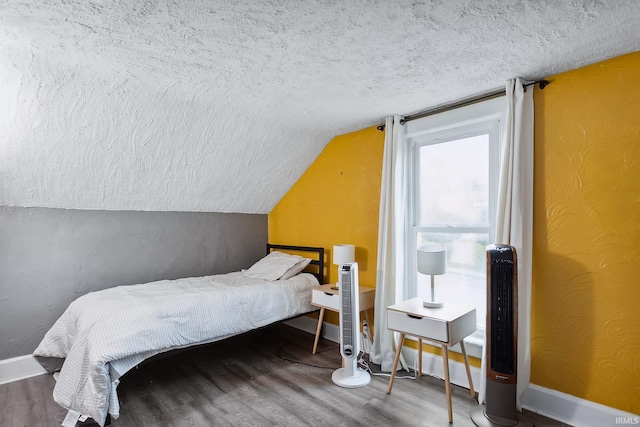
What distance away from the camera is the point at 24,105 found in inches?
90.9

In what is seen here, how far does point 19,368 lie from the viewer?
286 centimetres

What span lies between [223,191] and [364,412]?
265cm

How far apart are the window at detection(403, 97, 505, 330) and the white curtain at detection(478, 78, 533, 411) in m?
0.22

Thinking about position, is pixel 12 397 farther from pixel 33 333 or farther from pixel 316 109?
pixel 316 109

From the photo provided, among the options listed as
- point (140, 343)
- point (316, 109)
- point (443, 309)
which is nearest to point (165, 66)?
point (316, 109)

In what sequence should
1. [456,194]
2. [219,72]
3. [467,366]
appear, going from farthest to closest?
[456,194] < [467,366] < [219,72]

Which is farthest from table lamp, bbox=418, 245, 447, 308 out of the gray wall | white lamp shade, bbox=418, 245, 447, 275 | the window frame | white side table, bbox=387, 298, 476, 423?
the gray wall

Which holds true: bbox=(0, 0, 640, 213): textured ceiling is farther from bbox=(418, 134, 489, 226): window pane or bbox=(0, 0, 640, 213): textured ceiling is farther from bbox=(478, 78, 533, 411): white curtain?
bbox=(418, 134, 489, 226): window pane

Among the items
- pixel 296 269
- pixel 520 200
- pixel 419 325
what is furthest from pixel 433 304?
pixel 296 269

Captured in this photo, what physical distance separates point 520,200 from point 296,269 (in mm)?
2250

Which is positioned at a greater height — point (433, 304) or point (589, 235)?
point (589, 235)

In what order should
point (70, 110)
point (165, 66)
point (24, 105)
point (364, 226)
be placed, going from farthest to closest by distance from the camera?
1. point (364, 226)
2. point (70, 110)
3. point (24, 105)
4. point (165, 66)

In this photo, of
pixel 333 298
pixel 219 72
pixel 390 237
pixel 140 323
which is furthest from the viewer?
pixel 333 298

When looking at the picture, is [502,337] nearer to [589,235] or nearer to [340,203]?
[589,235]
